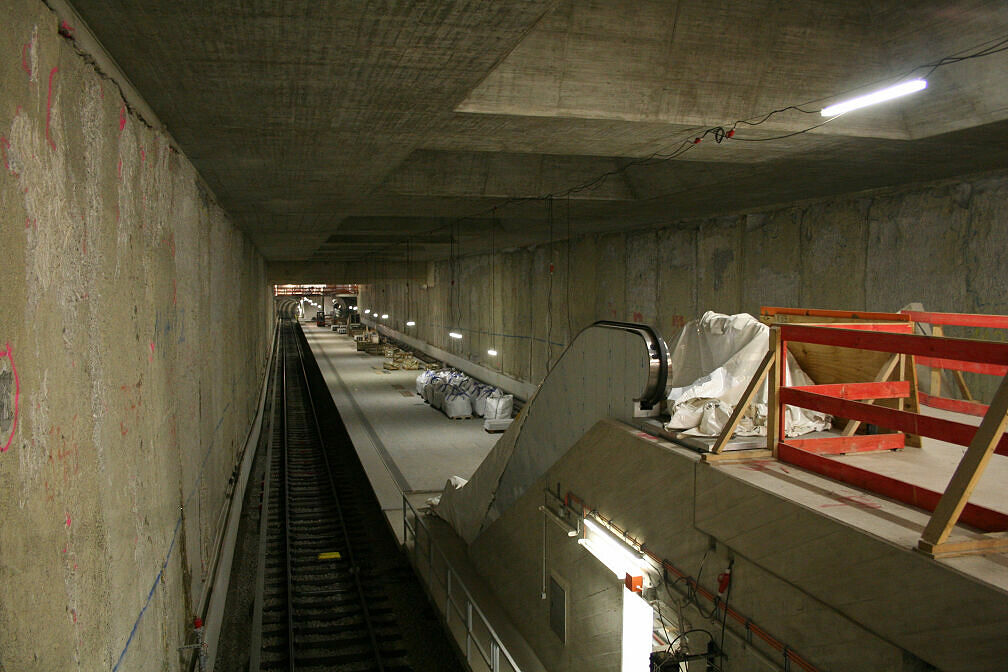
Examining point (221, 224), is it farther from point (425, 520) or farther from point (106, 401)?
point (106, 401)

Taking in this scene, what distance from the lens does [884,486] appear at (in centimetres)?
392

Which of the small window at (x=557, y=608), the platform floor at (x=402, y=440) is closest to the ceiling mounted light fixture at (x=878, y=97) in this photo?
the small window at (x=557, y=608)

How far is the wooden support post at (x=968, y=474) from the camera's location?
9.75 feet

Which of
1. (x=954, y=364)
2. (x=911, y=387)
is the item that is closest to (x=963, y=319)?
(x=954, y=364)

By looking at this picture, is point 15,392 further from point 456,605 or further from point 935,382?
point 935,382

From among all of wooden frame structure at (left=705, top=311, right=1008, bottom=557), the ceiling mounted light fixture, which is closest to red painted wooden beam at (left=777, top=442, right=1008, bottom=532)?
wooden frame structure at (left=705, top=311, right=1008, bottom=557)

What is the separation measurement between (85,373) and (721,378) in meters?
4.67

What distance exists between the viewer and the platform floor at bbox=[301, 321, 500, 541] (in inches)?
557

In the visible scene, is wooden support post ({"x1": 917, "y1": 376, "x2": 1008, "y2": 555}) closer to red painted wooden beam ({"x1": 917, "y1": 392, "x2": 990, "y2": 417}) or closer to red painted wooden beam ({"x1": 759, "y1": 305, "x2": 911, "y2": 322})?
red painted wooden beam ({"x1": 917, "y1": 392, "x2": 990, "y2": 417})

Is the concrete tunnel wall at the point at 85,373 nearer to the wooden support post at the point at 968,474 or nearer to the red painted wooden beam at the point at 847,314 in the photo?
the wooden support post at the point at 968,474

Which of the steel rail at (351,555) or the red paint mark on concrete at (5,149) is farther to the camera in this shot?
the steel rail at (351,555)

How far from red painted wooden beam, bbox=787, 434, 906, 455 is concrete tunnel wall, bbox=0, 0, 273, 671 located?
4174 mm

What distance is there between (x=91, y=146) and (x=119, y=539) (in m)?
2.10

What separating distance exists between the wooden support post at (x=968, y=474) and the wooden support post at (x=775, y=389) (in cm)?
158
